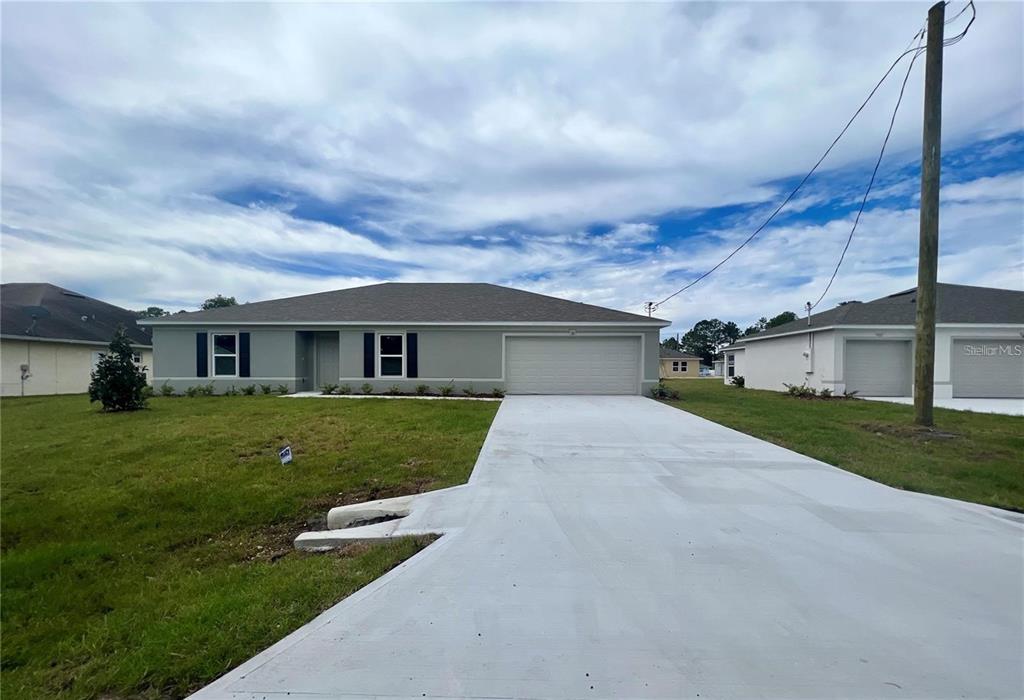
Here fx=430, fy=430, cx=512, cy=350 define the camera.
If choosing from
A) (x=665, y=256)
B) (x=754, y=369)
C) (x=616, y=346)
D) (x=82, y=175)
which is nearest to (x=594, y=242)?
(x=665, y=256)

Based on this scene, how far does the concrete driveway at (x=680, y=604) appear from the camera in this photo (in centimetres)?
217

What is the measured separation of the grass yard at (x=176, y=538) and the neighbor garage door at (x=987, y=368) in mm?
18267

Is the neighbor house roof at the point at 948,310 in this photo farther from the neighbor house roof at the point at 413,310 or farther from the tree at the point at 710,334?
the tree at the point at 710,334

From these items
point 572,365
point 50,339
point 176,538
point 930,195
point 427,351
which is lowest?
point 176,538

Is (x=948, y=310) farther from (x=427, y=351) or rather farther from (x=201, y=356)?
(x=201, y=356)

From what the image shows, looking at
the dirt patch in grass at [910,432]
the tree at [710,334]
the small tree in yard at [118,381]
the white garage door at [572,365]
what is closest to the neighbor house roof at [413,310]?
the white garage door at [572,365]

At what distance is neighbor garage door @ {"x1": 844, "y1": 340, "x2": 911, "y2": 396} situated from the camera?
16.1 meters

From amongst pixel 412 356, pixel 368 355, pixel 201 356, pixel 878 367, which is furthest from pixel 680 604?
pixel 878 367

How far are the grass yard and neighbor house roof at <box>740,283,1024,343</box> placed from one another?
1598cm

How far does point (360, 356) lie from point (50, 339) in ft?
46.4

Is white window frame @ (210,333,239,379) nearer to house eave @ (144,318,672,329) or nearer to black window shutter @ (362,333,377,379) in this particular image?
house eave @ (144,318,672,329)

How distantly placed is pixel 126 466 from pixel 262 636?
18.0 ft

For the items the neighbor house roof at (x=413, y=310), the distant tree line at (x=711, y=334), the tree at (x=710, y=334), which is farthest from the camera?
the tree at (x=710, y=334)

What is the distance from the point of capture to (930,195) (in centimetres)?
838
